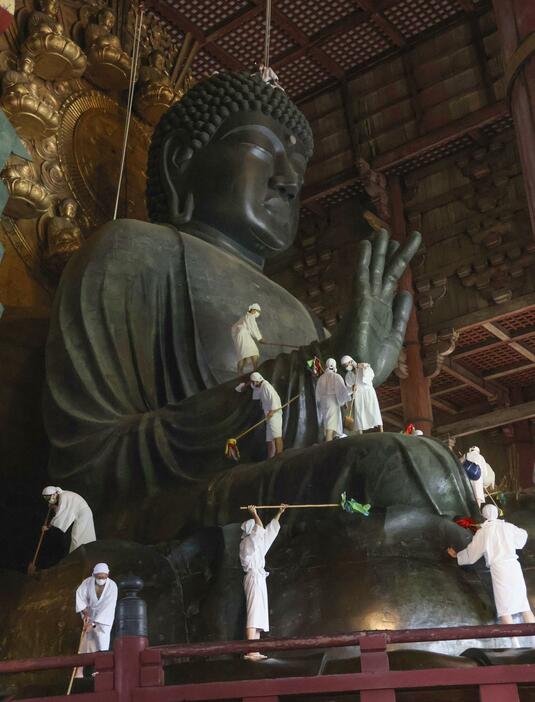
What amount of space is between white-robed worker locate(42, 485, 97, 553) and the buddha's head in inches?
84.1

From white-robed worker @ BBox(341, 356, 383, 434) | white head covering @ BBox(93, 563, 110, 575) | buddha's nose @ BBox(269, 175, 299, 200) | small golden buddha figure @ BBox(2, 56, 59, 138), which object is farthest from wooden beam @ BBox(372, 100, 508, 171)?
white head covering @ BBox(93, 563, 110, 575)

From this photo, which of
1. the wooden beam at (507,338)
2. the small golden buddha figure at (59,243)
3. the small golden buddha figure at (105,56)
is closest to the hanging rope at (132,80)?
the small golden buddha figure at (105,56)

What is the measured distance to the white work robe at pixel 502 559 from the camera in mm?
3451

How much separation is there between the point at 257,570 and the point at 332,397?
3.17 feet

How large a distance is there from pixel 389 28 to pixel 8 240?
4204 mm

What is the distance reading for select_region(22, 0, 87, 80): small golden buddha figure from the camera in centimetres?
619

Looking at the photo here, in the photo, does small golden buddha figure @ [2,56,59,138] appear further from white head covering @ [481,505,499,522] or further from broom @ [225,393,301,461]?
white head covering @ [481,505,499,522]

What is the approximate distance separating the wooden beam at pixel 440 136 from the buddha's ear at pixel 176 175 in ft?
10.1

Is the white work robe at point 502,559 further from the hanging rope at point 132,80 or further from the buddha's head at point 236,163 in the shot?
the hanging rope at point 132,80

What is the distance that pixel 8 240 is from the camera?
5.98 m

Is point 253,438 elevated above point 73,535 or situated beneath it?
elevated above

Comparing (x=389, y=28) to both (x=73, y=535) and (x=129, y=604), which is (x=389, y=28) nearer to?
(x=73, y=535)

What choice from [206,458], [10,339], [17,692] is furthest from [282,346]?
[17,692]

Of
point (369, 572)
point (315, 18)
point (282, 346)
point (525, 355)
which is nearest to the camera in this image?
point (369, 572)
